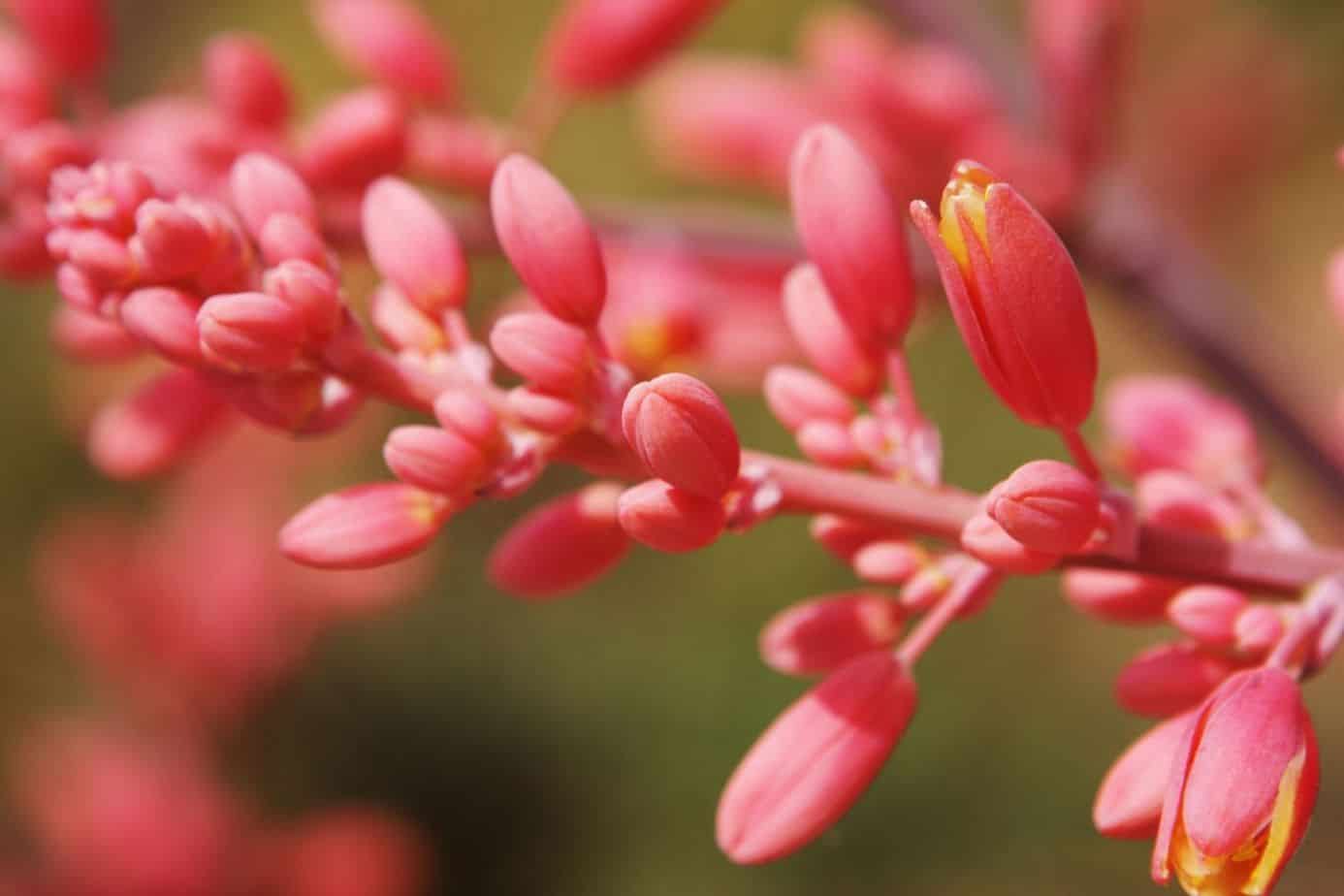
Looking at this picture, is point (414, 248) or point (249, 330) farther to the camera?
point (414, 248)

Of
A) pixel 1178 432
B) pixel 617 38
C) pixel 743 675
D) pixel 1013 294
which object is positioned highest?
pixel 617 38

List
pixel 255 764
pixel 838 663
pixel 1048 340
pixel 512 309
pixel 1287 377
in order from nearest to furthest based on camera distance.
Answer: pixel 1048 340 < pixel 838 663 < pixel 512 309 < pixel 1287 377 < pixel 255 764

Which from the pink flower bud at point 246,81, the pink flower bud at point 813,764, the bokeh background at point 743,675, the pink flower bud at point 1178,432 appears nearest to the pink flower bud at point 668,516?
the pink flower bud at point 813,764

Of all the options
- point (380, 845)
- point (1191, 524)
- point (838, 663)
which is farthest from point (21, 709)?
point (1191, 524)

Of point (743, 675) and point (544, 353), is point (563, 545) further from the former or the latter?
point (743, 675)

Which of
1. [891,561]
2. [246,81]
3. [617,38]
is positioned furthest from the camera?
[617,38]

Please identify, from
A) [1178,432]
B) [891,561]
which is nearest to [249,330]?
[891,561]

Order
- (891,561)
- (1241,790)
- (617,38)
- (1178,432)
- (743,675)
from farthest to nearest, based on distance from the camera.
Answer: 1. (743,675)
2. (617,38)
3. (1178,432)
4. (891,561)
5. (1241,790)

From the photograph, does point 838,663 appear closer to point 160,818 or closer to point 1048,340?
point 1048,340
